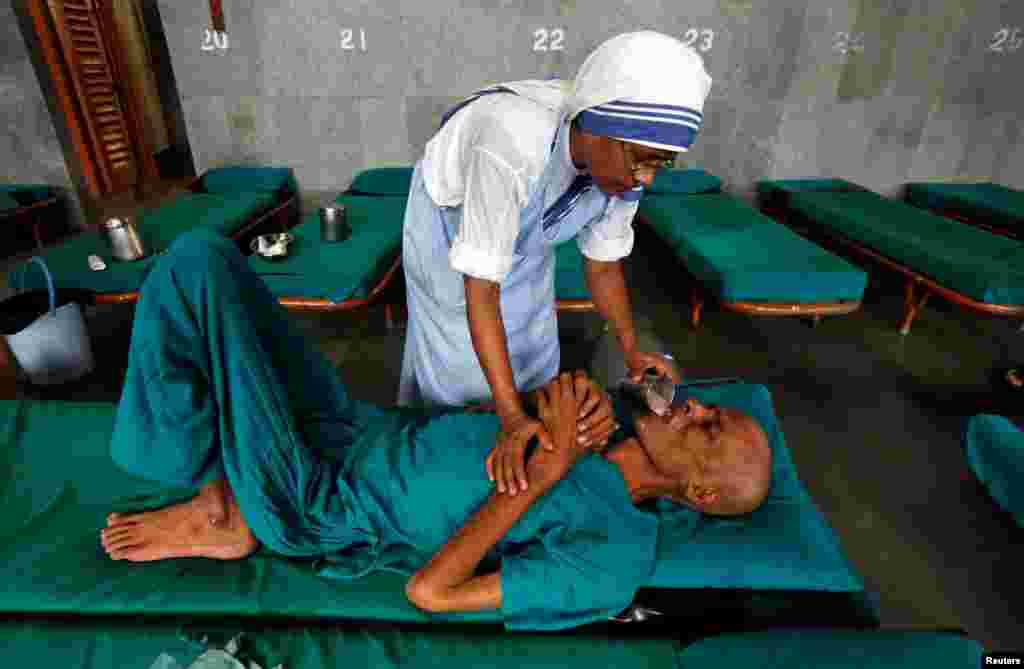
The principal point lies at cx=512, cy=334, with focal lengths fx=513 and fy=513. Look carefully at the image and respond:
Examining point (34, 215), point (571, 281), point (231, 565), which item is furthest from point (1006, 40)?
point (34, 215)

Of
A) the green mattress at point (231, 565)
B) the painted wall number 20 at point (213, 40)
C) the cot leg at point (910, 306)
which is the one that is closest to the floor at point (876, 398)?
the cot leg at point (910, 306)

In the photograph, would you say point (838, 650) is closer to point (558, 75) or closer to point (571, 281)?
point (571, 281)

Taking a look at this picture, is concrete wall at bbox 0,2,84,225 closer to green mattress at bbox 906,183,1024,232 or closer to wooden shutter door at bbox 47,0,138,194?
wooden shutter door at bbox 47,0,138,194

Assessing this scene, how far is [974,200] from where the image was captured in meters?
3.75

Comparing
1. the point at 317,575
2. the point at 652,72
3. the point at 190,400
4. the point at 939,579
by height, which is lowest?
the point at 939,579

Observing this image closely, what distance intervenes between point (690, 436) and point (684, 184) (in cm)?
316

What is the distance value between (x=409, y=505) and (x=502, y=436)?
1.00ft

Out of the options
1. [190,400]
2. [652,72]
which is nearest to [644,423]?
[652,72]

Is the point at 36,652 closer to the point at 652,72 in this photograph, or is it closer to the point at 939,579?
the point at 652,72

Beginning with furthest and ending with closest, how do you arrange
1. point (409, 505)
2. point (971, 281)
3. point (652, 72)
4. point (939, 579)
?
point (971, 281)
point (939, 579)
point (409, 505)
point (652, 72)

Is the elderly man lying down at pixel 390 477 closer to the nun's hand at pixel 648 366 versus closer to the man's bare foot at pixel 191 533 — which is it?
the man's bare foot at pixel 191 533

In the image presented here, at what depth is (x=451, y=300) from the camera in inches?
53.7

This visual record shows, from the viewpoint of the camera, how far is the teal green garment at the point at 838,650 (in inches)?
35.0

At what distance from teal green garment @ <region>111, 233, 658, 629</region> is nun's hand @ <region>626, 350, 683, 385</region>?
242 mm
